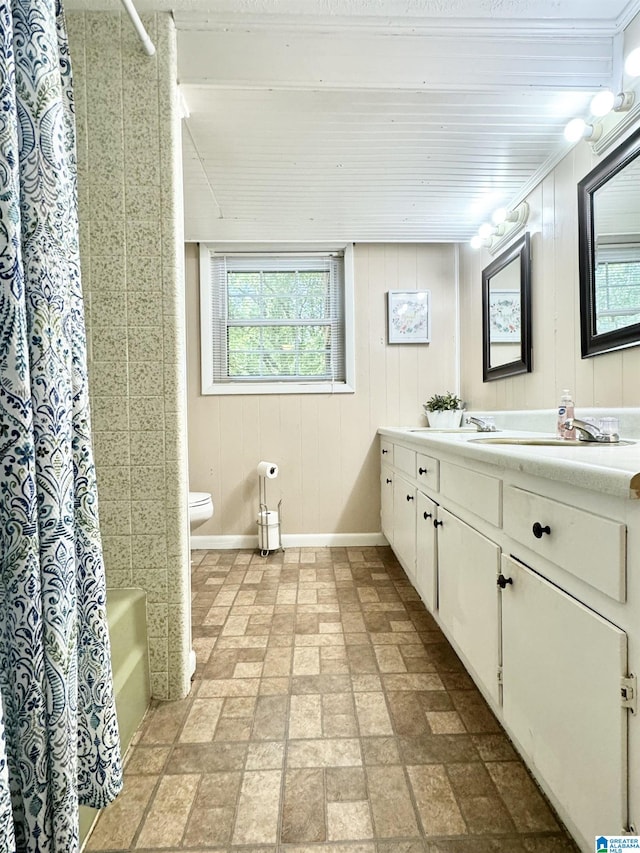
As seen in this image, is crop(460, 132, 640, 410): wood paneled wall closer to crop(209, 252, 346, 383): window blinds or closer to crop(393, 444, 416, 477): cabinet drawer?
crop(393, 444, 416, 477): cabinet drawer

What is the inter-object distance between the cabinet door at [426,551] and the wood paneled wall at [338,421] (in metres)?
1.14

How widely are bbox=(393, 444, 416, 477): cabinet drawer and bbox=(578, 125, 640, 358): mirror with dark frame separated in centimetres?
83

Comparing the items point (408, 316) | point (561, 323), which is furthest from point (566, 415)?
point (408, 316)

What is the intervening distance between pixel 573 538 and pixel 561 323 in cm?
140

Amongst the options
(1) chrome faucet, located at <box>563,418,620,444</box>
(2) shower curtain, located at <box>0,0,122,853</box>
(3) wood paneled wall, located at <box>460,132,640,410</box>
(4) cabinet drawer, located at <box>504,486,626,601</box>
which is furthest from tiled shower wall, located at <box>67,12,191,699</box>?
(3) wood paneled wall, located at <box>460,132,640,410</box>

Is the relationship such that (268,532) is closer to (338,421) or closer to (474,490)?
(338,421)

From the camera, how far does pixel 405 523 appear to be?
84.4 inches

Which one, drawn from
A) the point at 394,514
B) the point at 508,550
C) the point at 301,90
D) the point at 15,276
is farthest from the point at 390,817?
the point at 301,90

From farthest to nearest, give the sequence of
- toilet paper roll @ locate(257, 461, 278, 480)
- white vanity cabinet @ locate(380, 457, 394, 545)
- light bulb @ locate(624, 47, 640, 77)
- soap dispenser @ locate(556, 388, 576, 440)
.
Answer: toilet paper roll @ locate(257, 461, 278, 480)
white vanity cabinet @ locate(380, 457, 394, 545)
soap dispenser @ locate(556, 388, 576, 440)
light bulb @ locate(624, 47, 640, 77)

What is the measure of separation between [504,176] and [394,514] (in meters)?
1.86

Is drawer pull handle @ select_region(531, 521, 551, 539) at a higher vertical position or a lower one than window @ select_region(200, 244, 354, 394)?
lower

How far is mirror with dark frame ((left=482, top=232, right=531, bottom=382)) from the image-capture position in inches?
83.9

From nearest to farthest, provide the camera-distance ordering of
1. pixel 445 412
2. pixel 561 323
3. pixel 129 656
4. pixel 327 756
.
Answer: pixel 327 756, pixel 129 656, pixel 561 323, pixel 445 412

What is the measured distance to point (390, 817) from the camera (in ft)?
3.17
